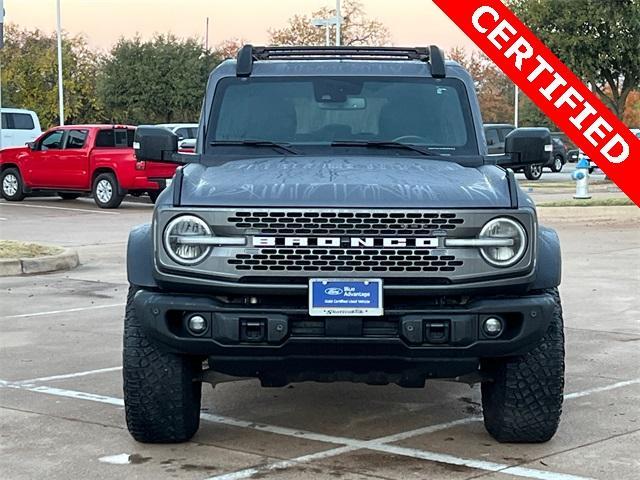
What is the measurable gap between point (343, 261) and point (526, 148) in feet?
6.27

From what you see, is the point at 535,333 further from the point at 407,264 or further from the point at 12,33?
the point at 12,33

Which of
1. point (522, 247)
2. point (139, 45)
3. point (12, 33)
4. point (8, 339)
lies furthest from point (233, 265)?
point (12, 33)

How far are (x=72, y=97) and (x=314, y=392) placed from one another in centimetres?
5433

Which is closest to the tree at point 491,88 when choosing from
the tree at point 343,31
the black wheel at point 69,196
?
the tree at point 343,31

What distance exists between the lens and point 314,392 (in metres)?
7.80

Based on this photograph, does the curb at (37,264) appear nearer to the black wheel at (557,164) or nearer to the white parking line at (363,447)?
the white parking line at (363,447)

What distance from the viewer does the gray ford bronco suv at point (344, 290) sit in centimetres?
579

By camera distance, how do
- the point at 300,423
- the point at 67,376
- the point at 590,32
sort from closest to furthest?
the point at 300,423
the point at 67,376
the point at 590,32

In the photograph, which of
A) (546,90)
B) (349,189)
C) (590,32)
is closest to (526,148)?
(349,189)

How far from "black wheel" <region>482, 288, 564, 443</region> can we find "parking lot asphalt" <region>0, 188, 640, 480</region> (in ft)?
0.40

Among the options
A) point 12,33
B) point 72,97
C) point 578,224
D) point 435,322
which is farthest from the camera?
point 12,33

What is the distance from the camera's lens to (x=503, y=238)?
5.89m

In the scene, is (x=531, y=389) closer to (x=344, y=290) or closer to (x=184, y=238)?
(x=344, y=290)

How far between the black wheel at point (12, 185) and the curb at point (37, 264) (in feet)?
41.6
